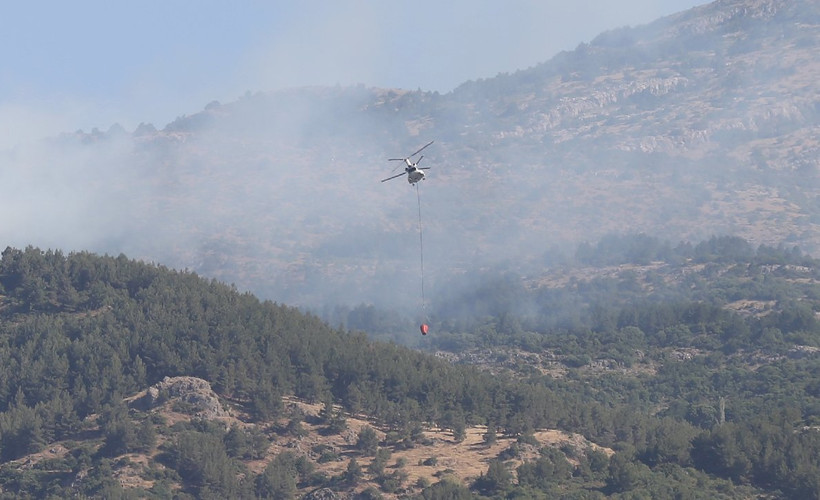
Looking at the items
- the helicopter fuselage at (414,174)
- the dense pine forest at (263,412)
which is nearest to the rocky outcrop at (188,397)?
the dense pine forest at (263,412)

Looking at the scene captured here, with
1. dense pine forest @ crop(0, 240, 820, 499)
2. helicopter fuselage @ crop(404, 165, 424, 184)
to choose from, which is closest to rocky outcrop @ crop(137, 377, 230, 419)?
dense pine forest @ crop(0, 240, 820, 499)

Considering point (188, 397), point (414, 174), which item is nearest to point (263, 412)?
point (188, 397)

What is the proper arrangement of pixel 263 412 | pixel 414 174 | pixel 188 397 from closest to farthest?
1. pixel 414 174
2. pixel 188 397
3. pixel 263 412

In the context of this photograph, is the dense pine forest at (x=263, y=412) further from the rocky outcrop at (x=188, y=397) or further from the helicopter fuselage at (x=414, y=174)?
the helicopter fuselage at (x=414, y=174)

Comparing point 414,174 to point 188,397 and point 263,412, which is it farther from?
point 188,397

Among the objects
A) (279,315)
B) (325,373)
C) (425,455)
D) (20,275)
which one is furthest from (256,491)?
(20,275)

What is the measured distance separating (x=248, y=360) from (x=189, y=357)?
5846 mm

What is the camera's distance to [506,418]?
148750 mm

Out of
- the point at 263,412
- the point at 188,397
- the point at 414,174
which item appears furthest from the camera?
the point at 263,412

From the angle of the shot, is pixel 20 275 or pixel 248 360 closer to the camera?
pixel 248 360

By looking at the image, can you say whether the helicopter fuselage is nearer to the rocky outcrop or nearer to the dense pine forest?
the dense pine forest

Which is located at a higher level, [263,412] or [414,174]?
[414,174]

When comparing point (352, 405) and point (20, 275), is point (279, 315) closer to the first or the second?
point (352, 405)

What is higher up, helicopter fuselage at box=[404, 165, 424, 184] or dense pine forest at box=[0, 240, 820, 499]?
helicopter fuselage at box=[404, 165, 424, 184]
